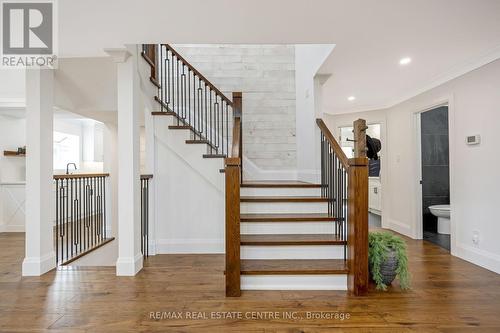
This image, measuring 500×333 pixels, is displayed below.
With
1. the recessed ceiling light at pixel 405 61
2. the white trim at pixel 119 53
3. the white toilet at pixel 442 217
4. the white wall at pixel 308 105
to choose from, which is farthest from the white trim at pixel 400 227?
the white trim at pixel 119 53

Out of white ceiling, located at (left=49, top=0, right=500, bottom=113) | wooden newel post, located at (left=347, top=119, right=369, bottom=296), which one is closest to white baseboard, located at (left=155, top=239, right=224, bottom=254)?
wooden newel post, located at (left=347, top=119, right=369, bottom=296)

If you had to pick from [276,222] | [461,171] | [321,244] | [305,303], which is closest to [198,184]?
[276,222]

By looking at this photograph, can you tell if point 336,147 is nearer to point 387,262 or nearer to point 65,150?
point 387,262

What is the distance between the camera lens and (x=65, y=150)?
7.44 m

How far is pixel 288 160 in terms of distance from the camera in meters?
5.27

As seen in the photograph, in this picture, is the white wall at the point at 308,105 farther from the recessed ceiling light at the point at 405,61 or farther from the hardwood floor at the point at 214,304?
the hardwood floor at the point at 214,304

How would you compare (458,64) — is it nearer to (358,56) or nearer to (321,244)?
(358,56)

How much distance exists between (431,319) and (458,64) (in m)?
3.02

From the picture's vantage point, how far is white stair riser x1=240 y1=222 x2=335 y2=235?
3.17m

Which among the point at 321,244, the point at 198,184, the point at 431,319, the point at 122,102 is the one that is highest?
the point at 122,102

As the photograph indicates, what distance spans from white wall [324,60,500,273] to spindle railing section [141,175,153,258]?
4098mm

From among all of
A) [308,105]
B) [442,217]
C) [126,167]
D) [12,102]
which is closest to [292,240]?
[126,167]

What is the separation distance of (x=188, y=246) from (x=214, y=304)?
1.68 metres

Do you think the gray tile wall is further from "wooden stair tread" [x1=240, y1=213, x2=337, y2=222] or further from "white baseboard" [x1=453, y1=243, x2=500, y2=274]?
"wooden stair tread" [x1=240, y1=213, x2=337, y2=222]
